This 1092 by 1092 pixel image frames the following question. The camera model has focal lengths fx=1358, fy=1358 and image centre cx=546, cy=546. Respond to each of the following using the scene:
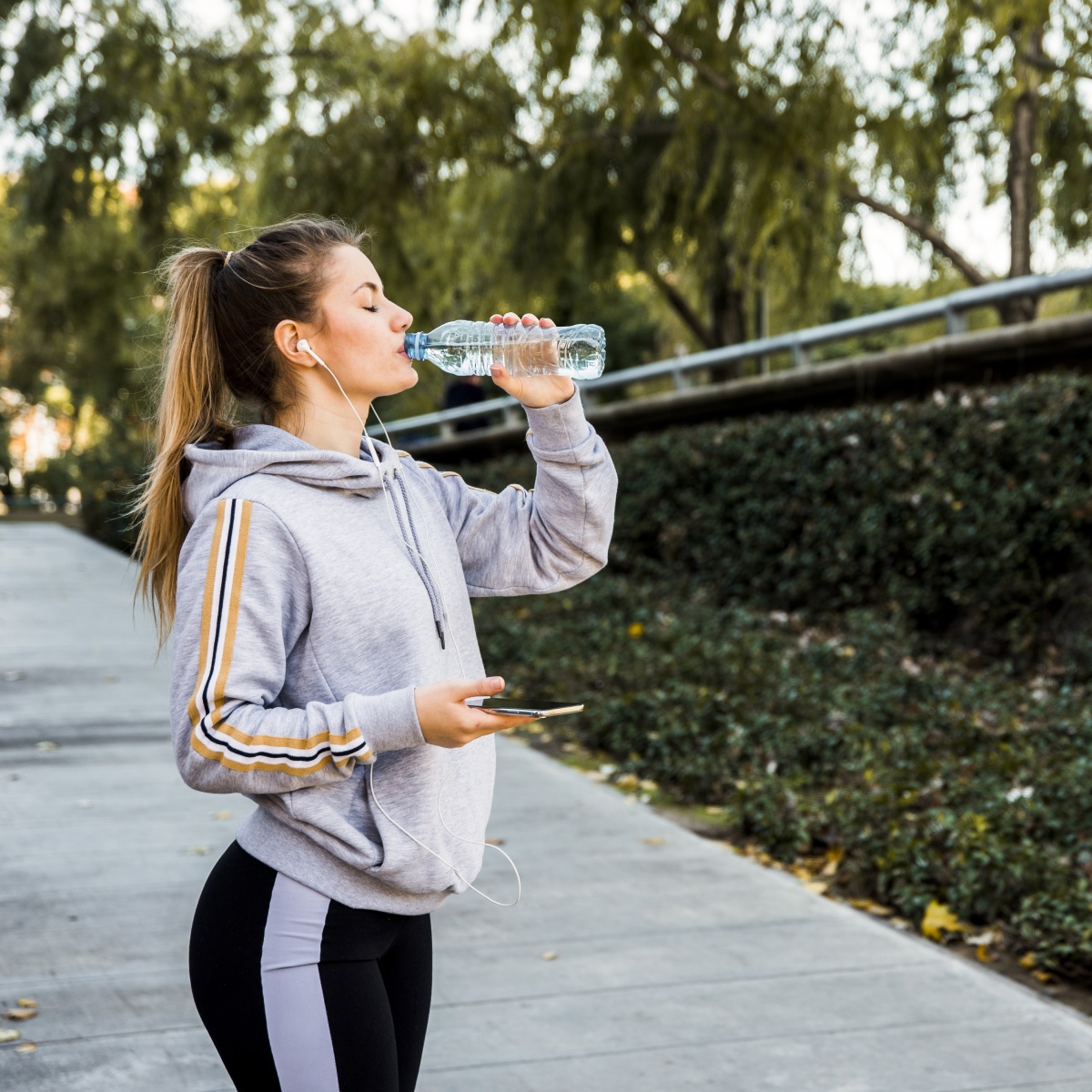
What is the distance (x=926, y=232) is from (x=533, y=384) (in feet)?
29.1

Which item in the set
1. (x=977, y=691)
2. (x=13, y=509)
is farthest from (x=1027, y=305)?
(x=13, y=509)

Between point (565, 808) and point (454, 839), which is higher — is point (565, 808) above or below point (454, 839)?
below

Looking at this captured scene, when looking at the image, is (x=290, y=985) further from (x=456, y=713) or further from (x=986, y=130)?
(x=986, y=130)

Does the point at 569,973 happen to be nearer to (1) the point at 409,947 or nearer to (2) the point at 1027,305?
(1) the point at 409,947

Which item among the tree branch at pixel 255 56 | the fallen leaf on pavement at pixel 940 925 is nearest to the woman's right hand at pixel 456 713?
the fallen leaf on pavement at pixel 940 925

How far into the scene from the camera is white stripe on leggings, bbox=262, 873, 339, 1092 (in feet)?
5.87

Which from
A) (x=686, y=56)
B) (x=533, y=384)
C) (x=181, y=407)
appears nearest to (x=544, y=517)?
(x=533, y=384)

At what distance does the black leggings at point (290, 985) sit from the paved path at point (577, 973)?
1541mm

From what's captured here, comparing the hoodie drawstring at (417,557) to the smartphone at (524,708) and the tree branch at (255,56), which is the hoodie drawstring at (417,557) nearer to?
the smartphone at (524,708)

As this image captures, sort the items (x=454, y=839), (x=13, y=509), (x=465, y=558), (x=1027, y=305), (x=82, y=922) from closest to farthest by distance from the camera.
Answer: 1. (x=454, y=839)
2. (x=465, y=558)
3. (x=82, y=922)
4. (x=1027, y=305)
5. (x=13, y=509)

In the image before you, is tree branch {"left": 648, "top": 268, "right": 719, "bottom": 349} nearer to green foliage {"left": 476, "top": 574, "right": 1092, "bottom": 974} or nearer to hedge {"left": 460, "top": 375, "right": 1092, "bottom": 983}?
hedge {"left": 460, "top": 375, "right": 1092, "bottom": 983}

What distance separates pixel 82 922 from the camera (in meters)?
4.36

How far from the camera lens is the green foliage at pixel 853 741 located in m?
4.49

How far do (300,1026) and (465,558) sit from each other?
0.80 metres
